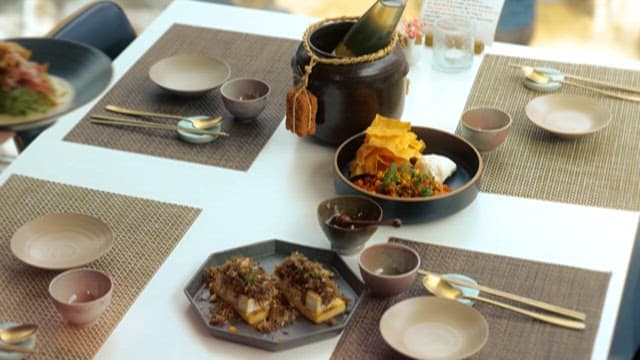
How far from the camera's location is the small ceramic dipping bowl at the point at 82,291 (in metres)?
1.68

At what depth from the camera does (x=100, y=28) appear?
2.73 m

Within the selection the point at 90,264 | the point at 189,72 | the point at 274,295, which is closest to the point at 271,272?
the point at 274,295

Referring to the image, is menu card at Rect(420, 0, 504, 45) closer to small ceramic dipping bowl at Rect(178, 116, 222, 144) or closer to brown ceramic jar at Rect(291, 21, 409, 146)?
brown ceramic jar at Rect(291, 21, 409, 146)

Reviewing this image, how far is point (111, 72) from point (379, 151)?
2.03ft

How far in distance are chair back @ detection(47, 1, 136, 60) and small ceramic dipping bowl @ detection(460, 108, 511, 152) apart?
1.02 meters

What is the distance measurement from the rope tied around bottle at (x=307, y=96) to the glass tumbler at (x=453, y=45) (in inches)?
12.7

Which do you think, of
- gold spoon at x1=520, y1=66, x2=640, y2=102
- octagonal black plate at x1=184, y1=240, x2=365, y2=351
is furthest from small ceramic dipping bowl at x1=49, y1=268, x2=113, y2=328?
gold spoon at x1=520, y1=66, x2=640, y2=102

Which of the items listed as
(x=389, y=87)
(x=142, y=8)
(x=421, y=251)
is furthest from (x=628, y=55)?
(x=421, y=251)

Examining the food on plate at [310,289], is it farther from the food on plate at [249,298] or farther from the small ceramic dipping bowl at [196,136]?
the small ceramic dipping bowl at [196,136]

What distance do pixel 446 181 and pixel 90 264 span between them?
704 millimetres

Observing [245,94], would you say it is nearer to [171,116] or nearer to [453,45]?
[171,116]

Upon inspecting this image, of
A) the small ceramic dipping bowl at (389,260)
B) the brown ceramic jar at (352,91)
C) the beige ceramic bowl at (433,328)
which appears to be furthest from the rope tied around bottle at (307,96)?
the beige ceramic bowl at (433,328)

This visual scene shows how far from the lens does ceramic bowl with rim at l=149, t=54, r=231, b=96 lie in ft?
7.97

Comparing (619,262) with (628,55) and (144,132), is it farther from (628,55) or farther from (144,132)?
(628,55)
